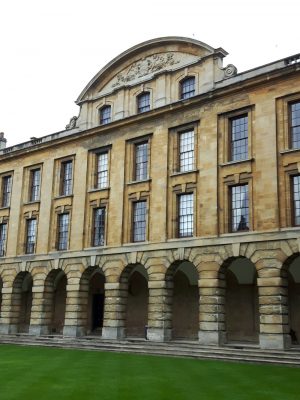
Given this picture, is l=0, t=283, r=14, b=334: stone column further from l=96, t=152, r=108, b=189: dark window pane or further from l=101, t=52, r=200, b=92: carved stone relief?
l=101, t=52, r=200, b=92: carved stone relief

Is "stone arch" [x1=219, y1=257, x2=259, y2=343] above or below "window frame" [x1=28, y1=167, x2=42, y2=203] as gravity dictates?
below

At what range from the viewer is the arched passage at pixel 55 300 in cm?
3262

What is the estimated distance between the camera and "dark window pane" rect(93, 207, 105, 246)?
1215 inches

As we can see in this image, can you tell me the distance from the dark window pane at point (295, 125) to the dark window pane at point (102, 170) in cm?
1238

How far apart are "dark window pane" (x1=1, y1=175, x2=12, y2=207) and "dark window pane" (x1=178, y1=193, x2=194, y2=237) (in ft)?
52.3

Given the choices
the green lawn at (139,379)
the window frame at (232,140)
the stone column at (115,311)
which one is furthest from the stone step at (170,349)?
the window frame at (232,140)

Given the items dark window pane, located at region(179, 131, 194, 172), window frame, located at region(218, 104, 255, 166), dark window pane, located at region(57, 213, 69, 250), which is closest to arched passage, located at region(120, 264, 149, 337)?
dark window pane, located at region(57, 213, 69, 250)

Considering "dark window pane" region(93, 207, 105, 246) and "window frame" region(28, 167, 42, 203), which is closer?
"dark window pane" region(93, 207, 105, 246)

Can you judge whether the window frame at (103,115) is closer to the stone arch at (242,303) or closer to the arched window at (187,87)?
the arched window at (187,87)

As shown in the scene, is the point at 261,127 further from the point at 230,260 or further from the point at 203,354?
the point at 203,354

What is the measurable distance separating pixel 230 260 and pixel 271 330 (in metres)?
4.10

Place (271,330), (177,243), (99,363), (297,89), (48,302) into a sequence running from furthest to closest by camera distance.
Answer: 1. (48,302)
2. (177,243)
3. (297,89)
4. (271,330)
5. (99,363)

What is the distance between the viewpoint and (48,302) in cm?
3266

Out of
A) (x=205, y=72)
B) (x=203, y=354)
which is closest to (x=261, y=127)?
(x=205, y=72)
